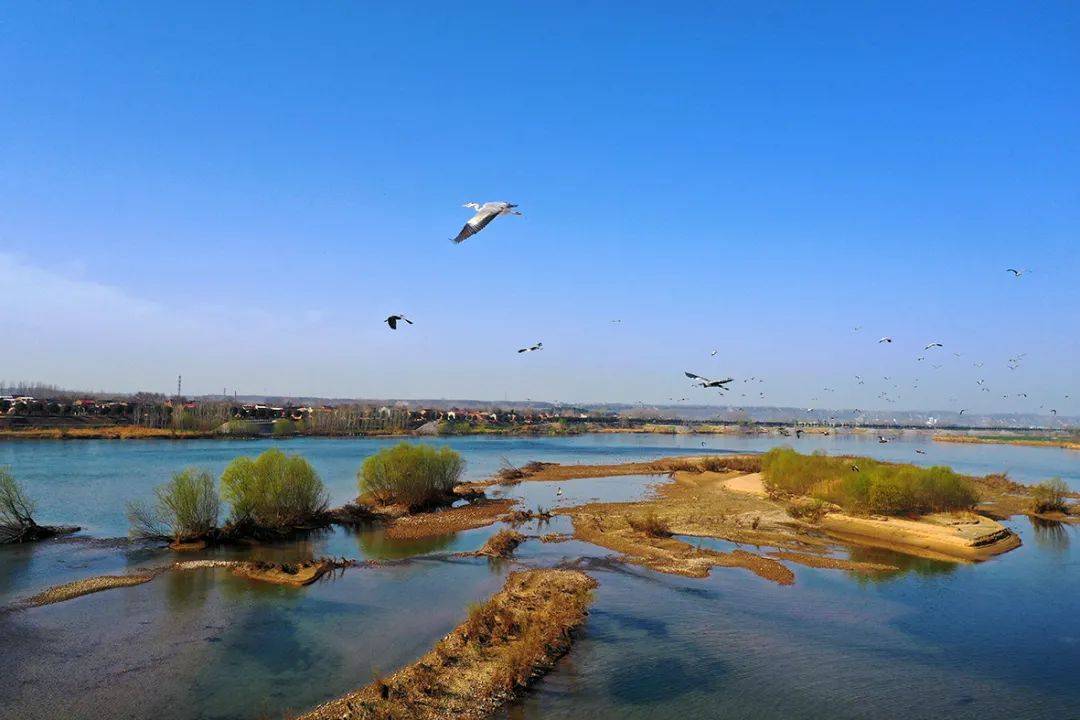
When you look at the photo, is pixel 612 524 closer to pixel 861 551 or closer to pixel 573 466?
pixel 861 551

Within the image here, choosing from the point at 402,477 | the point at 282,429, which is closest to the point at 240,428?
the point at 282,429

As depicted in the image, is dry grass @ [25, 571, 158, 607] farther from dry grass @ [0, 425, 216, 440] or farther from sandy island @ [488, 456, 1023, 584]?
dry grass @ [0, 425, 216, 440]

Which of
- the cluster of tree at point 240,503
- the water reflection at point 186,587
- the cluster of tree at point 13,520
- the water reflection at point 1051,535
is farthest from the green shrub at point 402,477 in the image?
the water reflection at point 1051,535

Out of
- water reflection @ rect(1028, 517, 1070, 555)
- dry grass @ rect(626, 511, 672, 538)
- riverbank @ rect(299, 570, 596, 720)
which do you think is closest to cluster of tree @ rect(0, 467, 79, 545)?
riverbank @ rect(299, 570, 596, 720)

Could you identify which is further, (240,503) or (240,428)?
(240,428)

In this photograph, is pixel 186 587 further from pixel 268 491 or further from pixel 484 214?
pixel 484 214

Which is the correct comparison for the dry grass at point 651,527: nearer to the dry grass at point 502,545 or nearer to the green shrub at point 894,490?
the dry grass at point 502,545
